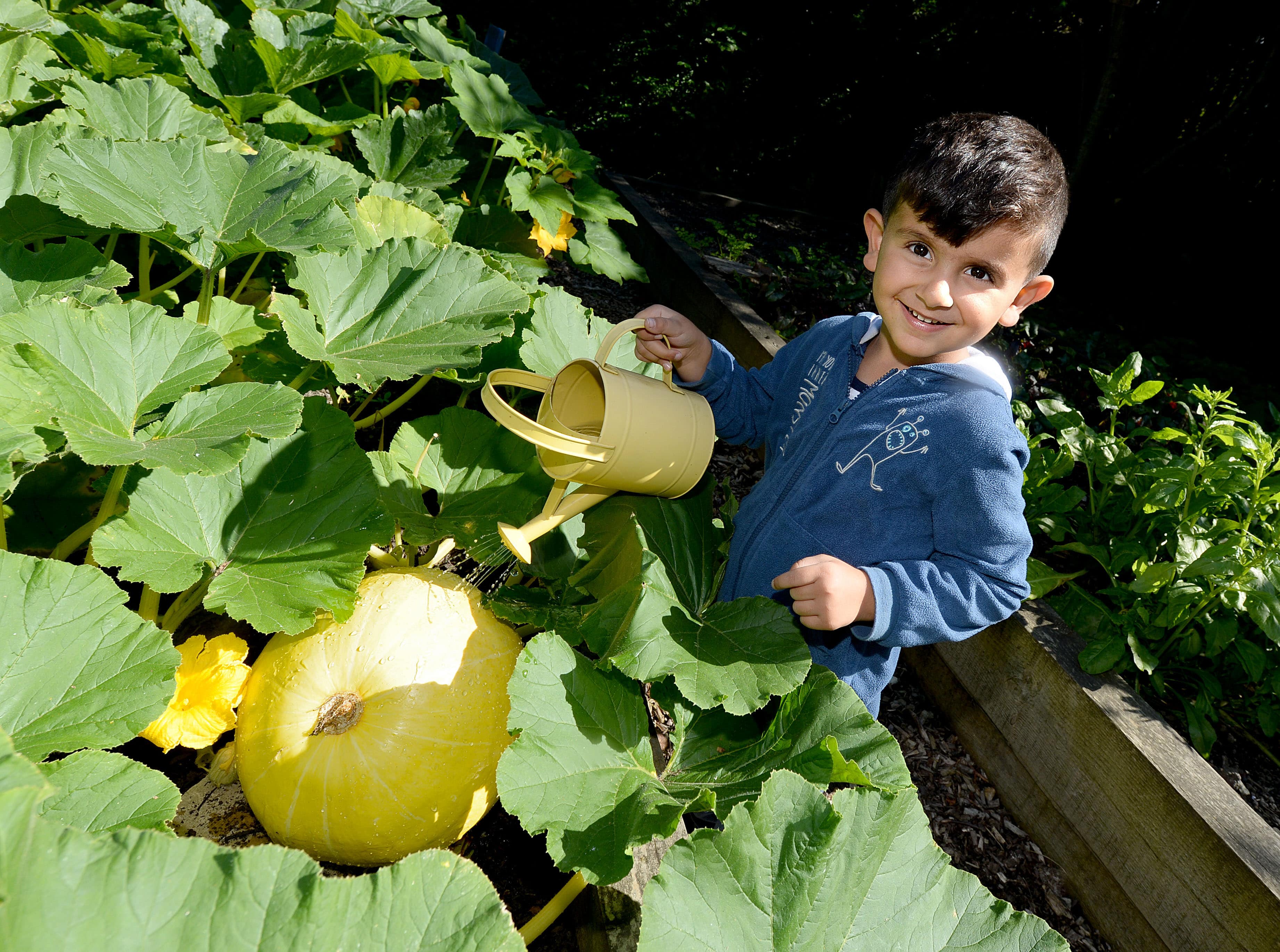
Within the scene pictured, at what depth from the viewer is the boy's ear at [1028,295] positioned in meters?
1.42

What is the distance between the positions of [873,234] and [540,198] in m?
1.38

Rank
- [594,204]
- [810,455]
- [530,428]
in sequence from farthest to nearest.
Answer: [594,204] < [810,455] < [530,428]

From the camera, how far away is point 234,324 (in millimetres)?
1701

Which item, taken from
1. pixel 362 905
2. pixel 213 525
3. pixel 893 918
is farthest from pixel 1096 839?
pixel 213 525

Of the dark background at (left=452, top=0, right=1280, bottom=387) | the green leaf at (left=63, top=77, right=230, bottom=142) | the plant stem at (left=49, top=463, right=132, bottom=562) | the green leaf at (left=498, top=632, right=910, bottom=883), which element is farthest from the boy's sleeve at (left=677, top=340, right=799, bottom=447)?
the dark background at (left=452, top=0, right=1280, bottom=387)

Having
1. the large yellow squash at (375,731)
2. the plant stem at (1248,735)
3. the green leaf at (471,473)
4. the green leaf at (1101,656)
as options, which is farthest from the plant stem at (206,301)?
the plant stem at (1248,735)

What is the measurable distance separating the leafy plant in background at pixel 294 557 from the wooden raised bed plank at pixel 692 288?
1345mm

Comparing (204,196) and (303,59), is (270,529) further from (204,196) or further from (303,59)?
(303,59)

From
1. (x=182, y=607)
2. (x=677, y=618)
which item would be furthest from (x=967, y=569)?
(x=182, y=607)

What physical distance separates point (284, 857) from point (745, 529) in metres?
1.08

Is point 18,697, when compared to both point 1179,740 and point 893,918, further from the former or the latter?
point 1179,740

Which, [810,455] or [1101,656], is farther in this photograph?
[1101,656]

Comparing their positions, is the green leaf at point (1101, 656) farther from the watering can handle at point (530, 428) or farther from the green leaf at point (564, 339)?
the watering can handle at point (530, 428)

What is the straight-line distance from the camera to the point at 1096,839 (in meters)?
1.93
